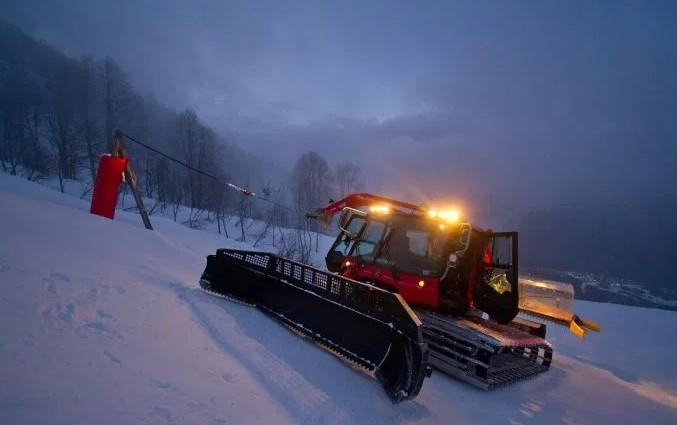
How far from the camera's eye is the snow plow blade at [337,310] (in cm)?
332

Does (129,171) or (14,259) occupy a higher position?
(129,171)

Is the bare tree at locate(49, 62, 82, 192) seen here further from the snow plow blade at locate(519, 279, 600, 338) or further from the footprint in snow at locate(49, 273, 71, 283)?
the snow plow blade at locate(519, 279, 600, 338)

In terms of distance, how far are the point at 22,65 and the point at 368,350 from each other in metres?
62.0

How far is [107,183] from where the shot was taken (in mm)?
9266

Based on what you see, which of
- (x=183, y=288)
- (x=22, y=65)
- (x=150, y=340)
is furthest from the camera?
(x=22, y=65)

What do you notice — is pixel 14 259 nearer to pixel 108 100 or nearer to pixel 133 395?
pixel 133 395

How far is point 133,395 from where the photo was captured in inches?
91.4

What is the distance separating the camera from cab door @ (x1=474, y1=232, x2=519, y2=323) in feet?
19.8

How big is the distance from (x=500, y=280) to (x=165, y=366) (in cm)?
560

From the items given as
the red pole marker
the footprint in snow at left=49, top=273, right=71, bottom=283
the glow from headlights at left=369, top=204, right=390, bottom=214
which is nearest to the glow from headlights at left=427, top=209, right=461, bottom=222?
the glow from headlights at left=369, top=204, right=390, bottom=214

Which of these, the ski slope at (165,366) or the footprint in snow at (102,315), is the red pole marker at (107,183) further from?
the footprint in snow at (102,315)

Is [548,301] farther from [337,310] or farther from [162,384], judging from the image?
[162,384]

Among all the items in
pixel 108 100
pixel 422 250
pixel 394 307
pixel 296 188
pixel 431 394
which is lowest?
pixel 431 394

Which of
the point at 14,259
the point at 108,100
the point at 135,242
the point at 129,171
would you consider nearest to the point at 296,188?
the point at 108,100
